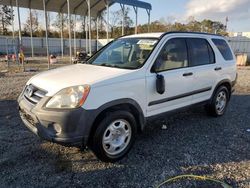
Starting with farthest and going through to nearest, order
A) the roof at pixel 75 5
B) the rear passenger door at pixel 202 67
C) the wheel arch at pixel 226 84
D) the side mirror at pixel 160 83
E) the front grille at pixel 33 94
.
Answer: the roof at pixel 75 5
the wheel arch at pixel 226 84
the rear passenger door at pixel 202 67
the side mirror at pixel 160 83
the front grille at pixel 33 94

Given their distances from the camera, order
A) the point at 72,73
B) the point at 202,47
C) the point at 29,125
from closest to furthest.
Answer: the point at 29,125 < the point at 72,73 < the point at 202,47

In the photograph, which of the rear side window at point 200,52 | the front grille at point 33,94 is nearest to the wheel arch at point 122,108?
the front grille at point 33,94

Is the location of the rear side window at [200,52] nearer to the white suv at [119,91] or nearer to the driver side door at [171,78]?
the white suv at [119,91]

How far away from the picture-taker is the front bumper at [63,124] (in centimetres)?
295

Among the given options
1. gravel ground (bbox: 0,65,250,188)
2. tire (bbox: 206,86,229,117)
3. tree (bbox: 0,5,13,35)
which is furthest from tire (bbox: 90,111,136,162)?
tree (bbox: 0,5,13,35)

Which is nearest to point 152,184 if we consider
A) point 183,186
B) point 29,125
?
point 183,186

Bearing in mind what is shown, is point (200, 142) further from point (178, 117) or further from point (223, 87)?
point (223, 87)

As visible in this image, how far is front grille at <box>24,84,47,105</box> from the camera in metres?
3.28

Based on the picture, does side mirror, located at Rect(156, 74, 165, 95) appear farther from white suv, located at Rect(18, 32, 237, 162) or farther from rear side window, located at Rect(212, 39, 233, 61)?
rear side window, located at Rect(212, 39, 233, 61)

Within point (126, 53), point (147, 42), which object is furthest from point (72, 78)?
point (147, 42)

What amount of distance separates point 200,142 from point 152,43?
1987 millimetres

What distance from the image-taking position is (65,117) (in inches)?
116

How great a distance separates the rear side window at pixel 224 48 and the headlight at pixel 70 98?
3.68m

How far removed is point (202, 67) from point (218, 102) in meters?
1.29
